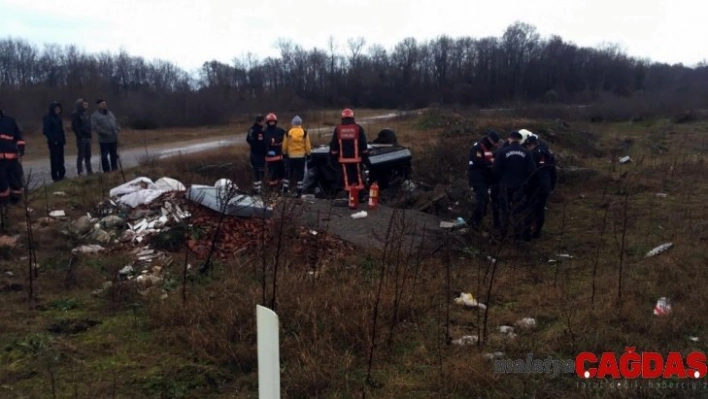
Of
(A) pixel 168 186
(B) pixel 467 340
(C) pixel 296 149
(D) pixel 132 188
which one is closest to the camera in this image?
(B) pixel 467 340

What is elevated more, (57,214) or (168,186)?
(168,186)

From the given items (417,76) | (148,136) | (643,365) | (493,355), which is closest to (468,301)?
(493,355)

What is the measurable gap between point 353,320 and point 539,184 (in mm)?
4931

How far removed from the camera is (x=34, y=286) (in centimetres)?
A: 658

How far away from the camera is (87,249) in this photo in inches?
320

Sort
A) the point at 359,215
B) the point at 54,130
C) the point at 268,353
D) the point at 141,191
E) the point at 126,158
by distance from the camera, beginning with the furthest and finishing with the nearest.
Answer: the point at 126,158, the point at 54,130, the point at 141,191, the point at 359,215, the point at 268,353

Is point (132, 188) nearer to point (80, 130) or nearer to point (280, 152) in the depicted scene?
point (280, 152)

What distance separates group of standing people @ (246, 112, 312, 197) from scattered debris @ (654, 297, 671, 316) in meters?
6.87

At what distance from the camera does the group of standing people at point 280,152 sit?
11.2 m

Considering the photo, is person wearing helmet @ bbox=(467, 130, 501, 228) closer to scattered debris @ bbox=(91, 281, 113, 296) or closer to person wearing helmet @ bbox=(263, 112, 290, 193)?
person wearing helmet @ bbox=(263, 112, 290, 193)

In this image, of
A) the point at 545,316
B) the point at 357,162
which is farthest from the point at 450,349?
the point at 357,162

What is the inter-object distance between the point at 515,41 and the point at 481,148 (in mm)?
75153

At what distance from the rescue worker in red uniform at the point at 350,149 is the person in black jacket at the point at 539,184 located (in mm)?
2681

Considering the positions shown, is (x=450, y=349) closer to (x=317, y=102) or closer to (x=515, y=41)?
(x=317, y=102)
